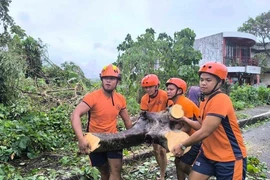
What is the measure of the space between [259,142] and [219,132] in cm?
537

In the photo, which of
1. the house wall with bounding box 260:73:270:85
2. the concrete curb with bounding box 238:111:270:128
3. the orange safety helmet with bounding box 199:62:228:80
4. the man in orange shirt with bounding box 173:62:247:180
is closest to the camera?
the man in orange shirt with bounding box 173:62:247:180

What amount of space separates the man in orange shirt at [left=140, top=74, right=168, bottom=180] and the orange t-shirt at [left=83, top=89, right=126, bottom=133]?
76 centimetres

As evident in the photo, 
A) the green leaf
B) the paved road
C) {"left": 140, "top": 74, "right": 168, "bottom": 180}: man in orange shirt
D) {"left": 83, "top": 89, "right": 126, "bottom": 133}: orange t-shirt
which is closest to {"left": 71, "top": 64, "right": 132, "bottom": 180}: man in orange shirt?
{"left": 83, "top": 89, "right": 126, "bottom": 133}: orange t-shirt

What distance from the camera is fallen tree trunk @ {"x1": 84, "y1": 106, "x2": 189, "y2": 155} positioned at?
3.11 m

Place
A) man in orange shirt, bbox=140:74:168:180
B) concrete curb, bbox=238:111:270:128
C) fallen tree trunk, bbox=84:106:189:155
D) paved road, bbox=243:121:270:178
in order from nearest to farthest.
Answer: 1. fallen tree trunk, bbox=84:106:189:155
2. man in orange shirt, bbox=140:74:168:180
3. paved road, bbox=243:121:270:178
4. concrete curb, bbox=238:111:270:128

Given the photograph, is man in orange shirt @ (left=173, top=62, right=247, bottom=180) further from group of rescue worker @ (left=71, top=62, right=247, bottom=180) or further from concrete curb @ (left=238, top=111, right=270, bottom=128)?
concrete curb @ (left=238, top=111, right=270, bottom=128)

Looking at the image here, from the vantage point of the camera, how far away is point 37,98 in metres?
7.54

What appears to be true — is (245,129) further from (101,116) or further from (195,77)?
(101,116)

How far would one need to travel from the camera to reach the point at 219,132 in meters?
2.71

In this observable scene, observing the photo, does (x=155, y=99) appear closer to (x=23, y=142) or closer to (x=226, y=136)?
(x=226, y=136)

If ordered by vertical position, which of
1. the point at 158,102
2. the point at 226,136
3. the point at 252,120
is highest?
the point at 158,102

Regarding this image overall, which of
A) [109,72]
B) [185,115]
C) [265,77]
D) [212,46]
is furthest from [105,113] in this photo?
[265,77]

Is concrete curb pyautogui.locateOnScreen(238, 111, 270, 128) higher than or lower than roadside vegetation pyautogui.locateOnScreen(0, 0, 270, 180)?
lower

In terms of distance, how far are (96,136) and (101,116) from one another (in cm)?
29
